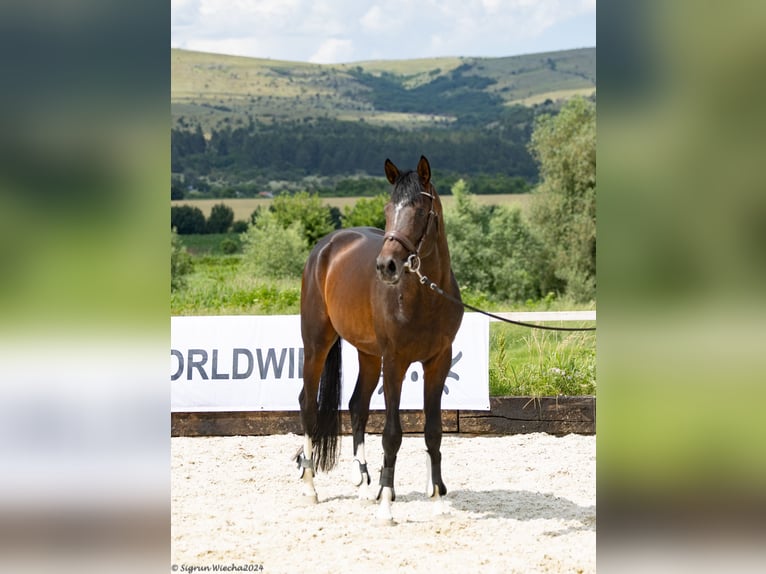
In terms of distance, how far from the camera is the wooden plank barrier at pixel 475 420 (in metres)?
7.79

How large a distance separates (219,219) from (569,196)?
26.0 meters

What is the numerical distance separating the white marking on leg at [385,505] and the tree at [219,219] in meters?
53.4

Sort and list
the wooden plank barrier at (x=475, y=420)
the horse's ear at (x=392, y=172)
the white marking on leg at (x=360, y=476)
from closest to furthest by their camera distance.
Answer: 1. the horse's ear at (x=392, y=172)
2. the white marking on leg at (x=360, y=476)
3. the wooden plank barrier at (x=475, y=420)

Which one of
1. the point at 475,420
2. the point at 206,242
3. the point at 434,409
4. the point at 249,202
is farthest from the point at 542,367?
the point at 249,202

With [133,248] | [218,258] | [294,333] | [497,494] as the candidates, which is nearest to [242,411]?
[294,333]

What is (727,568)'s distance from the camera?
1351mm

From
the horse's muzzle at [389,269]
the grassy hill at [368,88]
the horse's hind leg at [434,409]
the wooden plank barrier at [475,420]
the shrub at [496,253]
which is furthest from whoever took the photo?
the grassy hill at [368,88]

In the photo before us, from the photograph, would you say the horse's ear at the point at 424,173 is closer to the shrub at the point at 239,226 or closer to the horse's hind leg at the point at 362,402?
the horse's hind leg at the point at 362,402

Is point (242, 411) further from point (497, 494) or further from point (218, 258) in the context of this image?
point (218, 258)

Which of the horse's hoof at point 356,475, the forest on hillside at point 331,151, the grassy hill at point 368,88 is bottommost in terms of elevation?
the horse's hoof at point 356,475

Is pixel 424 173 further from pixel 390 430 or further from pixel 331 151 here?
pixel 331 151

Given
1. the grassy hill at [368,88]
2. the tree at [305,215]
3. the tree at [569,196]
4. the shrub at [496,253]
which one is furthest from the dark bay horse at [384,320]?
the grassy hill at [368,88]

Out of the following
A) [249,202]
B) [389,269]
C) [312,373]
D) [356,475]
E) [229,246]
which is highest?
[249,202]

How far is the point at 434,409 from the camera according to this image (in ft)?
18.5
